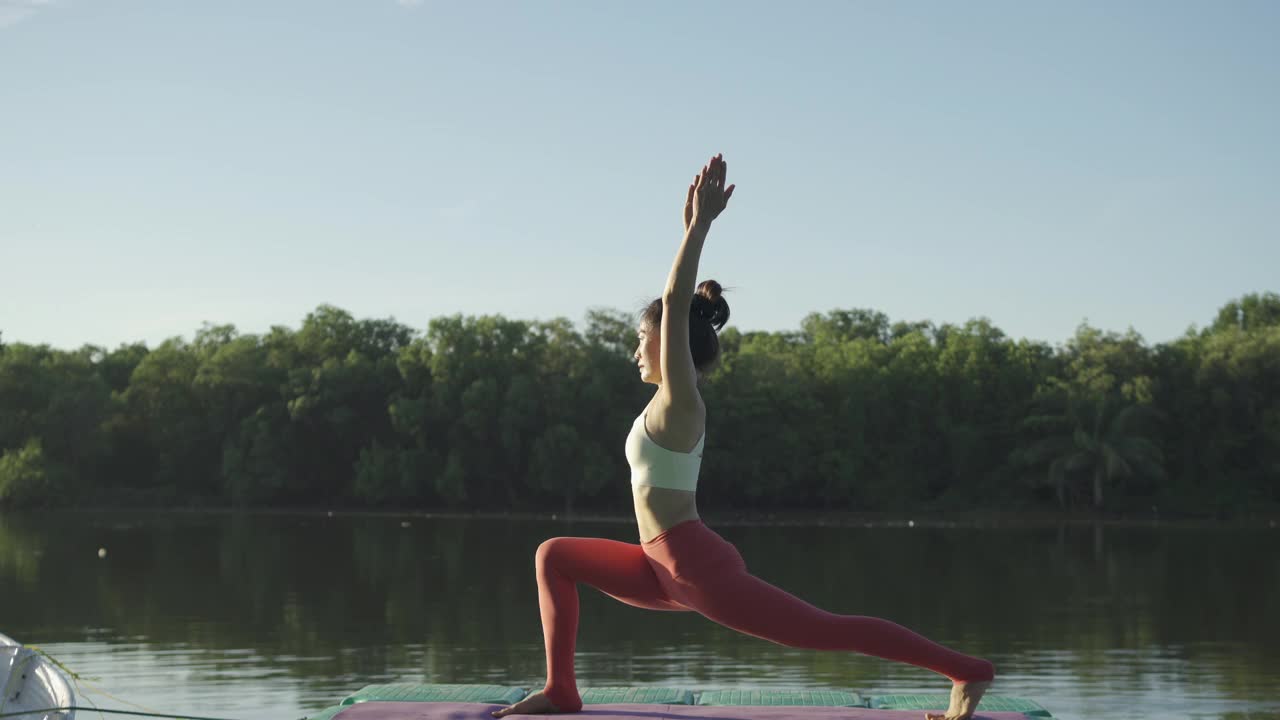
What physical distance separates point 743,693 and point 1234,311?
79.9 m

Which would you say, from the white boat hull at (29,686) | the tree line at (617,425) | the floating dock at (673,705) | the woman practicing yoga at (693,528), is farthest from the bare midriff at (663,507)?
the tree line at (617,425)

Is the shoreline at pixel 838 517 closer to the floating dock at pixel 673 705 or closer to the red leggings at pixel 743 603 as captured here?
the floating dock at pixel 673 705

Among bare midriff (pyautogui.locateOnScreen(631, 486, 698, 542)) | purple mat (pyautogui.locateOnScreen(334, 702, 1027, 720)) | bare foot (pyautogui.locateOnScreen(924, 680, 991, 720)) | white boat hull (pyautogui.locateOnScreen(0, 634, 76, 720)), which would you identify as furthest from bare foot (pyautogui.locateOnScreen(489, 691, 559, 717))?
white boat hull (pyautogui.locateOnScreen(0, 634, 76, 720))

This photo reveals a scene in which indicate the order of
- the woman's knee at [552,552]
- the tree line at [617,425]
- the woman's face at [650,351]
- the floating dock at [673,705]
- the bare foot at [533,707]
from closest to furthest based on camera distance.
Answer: the woman's face at [650,351] → the woman's knee at [552,552] → the bare foot at [533,707] → the floating dock at [673,705] → the tree line at [617,425]

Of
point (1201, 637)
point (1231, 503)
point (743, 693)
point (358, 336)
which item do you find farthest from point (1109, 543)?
point (358, 336)

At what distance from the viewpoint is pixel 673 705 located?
16.6 feet

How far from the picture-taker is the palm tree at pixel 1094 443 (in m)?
47.4

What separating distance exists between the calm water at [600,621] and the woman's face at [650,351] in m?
6.70

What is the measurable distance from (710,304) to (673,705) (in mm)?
1842

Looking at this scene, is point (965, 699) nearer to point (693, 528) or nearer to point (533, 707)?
point (693, 528)

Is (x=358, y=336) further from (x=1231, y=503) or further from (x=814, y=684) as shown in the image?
(x=814, y=684)

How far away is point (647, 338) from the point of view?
161 inches

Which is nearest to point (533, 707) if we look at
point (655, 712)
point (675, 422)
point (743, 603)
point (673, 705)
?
point (655, 712)

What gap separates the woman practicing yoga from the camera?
3861 millimetres
